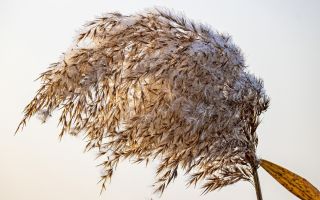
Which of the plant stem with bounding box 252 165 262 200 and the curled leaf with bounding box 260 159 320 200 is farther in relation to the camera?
the plant stem with bounding box 252 165 262 200

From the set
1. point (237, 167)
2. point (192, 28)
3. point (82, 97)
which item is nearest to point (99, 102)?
point (82, 97)

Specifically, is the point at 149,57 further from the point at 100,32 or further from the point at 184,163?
the point at 184,163

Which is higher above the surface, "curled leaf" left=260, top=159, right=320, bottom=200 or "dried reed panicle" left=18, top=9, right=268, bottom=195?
"dried reed panicle" left=18, top=9, right=268, bottom=195

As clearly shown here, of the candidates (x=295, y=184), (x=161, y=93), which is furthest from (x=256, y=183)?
(x=161, y=93)

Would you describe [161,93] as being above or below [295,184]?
above

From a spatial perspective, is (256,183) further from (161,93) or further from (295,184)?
(161,93)
